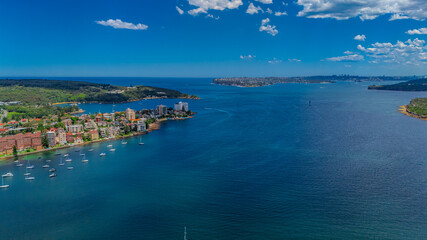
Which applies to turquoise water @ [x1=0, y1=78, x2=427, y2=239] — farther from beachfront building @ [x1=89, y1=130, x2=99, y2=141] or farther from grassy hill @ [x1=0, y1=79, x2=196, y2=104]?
grassy hill @ [x1=0, y1=79, x2=196, y2=104]

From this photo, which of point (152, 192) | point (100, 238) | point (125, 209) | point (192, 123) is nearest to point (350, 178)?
point (152, 192)

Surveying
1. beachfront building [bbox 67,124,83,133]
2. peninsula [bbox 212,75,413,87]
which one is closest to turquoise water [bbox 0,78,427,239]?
beachfront building [bbox 67,124,83,133]

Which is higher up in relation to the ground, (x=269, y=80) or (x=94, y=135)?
(x=269, y=80)

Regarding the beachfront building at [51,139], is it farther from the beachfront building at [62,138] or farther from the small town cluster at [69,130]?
the beachfront building at [62,138]

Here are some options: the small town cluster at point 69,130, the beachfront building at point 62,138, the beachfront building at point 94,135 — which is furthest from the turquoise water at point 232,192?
the small town cluster at point 69,130

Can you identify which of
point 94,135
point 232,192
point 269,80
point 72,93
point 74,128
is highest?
point 269,80

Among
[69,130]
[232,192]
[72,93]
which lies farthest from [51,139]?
[72,93]

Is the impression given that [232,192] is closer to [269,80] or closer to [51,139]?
[51,139]
